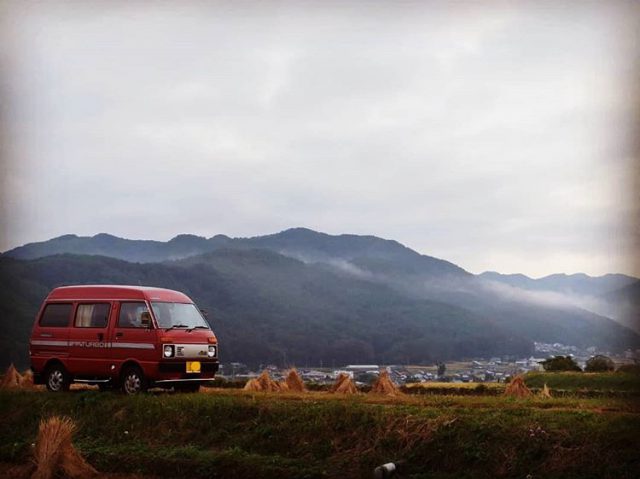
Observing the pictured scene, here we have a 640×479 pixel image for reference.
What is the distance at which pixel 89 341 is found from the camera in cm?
2042

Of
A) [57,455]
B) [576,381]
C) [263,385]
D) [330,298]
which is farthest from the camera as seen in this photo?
[330,298]

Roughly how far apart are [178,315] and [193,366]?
1.42m

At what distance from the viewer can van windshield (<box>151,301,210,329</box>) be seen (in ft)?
65.5

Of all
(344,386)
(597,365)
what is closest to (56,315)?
(344,386)

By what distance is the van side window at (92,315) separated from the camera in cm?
2048

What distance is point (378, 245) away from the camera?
600ft

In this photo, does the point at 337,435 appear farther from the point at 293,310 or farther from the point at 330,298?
the point at 330,298

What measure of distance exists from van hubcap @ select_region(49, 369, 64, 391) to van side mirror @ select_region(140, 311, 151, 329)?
3.29m

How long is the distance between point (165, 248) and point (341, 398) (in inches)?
5910

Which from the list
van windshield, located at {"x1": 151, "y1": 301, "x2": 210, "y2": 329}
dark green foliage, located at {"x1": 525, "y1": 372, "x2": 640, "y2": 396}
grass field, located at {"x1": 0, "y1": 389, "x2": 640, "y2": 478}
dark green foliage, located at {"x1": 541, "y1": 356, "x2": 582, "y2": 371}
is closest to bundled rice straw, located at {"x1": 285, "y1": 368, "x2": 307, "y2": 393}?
grass field, located at {"x1": 0, "y1": 389, "x2": 640, "y2": 478}

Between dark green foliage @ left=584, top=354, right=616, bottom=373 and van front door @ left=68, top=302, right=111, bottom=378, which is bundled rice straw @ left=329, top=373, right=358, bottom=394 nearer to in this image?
van front door @ left=68, top=302, right=111, bottom=378

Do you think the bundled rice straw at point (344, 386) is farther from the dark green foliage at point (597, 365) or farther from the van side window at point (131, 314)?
the dark green foliage at point (597, 365)

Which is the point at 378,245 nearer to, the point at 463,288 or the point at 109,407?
the point at 463,288

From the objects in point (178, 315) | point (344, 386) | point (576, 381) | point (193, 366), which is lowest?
point (576, 381)
